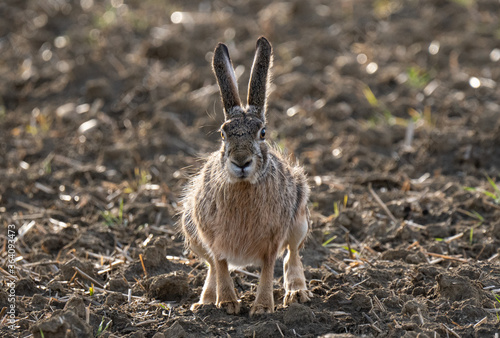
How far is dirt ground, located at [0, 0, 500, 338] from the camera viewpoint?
536cm


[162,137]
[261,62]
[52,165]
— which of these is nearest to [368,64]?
[162,137]

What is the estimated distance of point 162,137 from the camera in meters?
8.98

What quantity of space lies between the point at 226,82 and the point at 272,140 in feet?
10.9

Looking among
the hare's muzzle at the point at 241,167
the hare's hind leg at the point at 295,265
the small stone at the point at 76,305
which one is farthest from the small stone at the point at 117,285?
the hare's muzzle at the point at 241,167

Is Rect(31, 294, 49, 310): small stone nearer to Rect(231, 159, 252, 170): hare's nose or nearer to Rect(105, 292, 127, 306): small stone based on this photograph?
A: Rect(105, 292, 127, 306): small stone

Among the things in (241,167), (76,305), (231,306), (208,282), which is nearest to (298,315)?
(231,306)

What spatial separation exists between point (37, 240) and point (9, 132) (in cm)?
301

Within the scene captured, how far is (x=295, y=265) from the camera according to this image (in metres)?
5.88

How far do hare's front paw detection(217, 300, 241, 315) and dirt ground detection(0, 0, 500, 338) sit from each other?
0.22 ft

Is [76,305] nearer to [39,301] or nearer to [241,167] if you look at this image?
[39,301]

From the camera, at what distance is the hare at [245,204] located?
5.15 m

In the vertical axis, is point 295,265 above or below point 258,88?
below

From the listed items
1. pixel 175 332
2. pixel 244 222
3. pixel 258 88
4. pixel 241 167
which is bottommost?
pixel 175 332

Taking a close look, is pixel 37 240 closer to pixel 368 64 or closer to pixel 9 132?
pixel 9 132
